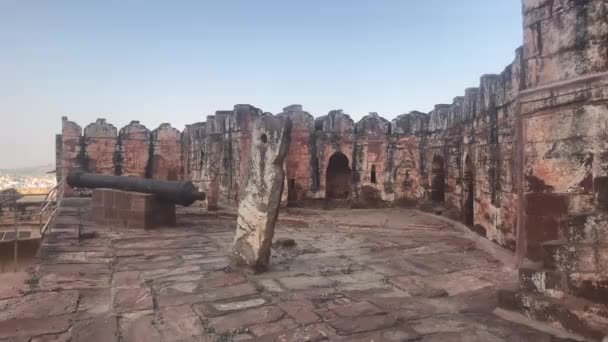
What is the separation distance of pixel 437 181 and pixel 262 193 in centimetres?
702

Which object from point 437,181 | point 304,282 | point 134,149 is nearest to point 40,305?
point 304,282

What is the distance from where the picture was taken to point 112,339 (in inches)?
142

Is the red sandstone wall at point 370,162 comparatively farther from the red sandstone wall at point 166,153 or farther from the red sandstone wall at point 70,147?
the red sandstone wall at point 70,147

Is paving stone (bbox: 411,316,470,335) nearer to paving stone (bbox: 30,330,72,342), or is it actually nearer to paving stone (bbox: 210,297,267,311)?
paving stone (bbox: 210,297,267,311)

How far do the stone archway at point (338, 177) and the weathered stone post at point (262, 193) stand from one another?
7858 millimetres

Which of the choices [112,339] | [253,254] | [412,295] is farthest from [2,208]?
[412,295]

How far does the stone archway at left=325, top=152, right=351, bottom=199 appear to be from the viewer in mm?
13891

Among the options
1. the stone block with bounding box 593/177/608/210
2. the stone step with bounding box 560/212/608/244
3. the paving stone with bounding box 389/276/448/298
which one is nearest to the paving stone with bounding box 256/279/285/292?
the paving stone with bounding box 389/276/448/298

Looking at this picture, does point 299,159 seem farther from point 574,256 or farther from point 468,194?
point 574,256

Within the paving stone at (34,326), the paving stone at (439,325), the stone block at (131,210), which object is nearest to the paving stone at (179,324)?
the paving stone at (34,326)

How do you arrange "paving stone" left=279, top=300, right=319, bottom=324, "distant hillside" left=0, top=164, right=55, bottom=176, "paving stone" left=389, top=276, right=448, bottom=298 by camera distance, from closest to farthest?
"paving stone" left=279, top=300, right=319, bottom=324, "paving stone" left=389, top=276, right=448, bottom=298, "distant hillside" left=0, top=164, right=55, bottom=176

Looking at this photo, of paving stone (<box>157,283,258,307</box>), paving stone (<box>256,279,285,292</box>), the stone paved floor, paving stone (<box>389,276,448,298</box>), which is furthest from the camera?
paving stone (<box>256,279,285,292</box>)

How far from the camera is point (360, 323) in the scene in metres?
3.94

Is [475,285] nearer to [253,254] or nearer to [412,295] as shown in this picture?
[412,295]
